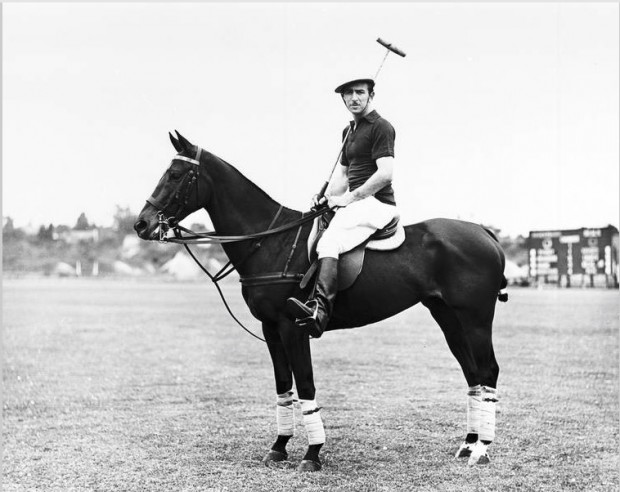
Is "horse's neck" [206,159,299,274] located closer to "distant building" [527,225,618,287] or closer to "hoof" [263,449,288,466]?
"hoof" [263,449,288,466]

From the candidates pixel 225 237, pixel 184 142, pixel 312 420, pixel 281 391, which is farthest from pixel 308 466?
pixel 184 142

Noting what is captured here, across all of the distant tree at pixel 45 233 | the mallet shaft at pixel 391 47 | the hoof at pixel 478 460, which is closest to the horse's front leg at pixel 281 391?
the hoof at pixel 478 460

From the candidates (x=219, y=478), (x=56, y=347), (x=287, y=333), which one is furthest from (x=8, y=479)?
(x=56, y=347)

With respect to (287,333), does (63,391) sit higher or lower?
lower

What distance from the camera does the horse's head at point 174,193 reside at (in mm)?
6094

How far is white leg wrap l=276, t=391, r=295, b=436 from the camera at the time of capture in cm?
665

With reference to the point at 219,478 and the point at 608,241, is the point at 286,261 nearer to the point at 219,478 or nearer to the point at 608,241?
the point at 219,478

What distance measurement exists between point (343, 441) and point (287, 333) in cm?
187

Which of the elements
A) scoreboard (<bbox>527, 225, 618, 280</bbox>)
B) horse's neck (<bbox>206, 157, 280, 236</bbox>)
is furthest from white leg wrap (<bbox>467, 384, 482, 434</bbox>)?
scoreboard (<bbox>527, 225, 618, 280</bbox>)

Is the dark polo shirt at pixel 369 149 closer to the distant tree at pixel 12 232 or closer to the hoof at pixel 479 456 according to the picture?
the hoof at pixel 479 456

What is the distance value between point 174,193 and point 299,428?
331 centimetres

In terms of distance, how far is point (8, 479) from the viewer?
6180 mm

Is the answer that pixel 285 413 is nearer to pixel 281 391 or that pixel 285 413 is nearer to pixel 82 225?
pixel 281 391

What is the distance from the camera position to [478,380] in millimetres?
6688
